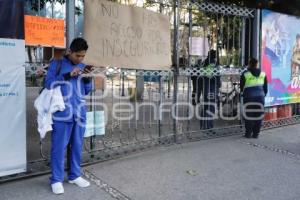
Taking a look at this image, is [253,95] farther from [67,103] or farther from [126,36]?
[67,103]

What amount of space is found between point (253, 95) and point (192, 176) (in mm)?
2933

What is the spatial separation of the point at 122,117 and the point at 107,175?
313 cm

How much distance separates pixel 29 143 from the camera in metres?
6.41

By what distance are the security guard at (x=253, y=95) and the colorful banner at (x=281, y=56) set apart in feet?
1.93

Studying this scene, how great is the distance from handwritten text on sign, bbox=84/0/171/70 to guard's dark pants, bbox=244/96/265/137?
2.11 metres

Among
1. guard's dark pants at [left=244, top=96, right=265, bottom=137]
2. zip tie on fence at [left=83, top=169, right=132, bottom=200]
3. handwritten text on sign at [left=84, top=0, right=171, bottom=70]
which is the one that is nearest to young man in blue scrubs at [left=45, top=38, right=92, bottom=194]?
zip tie on fence at [left=83, top=169, right=132, bottom=200]

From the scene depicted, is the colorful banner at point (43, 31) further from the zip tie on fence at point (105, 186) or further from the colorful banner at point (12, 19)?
the zip tie on fence at point (105, 186)

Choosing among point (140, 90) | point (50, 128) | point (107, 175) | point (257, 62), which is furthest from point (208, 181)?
point (257, 62)

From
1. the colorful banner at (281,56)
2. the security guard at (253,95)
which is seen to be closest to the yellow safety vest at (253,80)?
the security guard at (253,95)

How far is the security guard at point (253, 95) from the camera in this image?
7.55m

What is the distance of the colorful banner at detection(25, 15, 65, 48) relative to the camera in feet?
17.9

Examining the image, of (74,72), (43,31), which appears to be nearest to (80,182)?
(74,72)

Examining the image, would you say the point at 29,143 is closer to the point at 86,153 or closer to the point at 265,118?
the point at 86,153

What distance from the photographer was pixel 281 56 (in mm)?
8570
